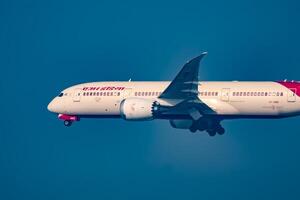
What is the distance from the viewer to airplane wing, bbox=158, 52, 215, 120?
233 ft

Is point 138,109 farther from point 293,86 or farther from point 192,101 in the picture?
point 293,86

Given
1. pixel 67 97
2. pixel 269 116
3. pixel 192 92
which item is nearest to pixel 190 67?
pixel 192 92

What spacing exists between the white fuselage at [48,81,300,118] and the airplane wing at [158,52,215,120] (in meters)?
0.52

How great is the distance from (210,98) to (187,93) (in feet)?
6.83

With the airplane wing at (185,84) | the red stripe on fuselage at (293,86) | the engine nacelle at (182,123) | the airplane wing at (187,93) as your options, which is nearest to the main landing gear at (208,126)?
the engine nacelle at (182,123)

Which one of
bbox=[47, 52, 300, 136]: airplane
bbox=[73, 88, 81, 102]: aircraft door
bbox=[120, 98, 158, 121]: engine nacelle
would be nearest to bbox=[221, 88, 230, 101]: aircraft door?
bbox=[47, 52, 300, 136]: airplane

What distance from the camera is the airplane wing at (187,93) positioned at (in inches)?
2793

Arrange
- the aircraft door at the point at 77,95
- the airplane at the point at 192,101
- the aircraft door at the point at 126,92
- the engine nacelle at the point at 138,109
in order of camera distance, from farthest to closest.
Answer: the aircraft door at the point at 77,95
the aircraft door at the point at 126,92
the engine nacelle at the point at 138,109
the airplane at the point at 192,101

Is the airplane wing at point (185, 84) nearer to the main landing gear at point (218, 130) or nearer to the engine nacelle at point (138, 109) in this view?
the engine nacelle at point (138, 109)

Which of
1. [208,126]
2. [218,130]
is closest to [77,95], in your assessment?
[208,126]

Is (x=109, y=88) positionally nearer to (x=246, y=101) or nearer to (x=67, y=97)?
(x=67, y=97)

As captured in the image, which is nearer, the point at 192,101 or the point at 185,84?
the point at 185,84

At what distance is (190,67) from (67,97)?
15.2 m

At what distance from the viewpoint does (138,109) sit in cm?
7281
